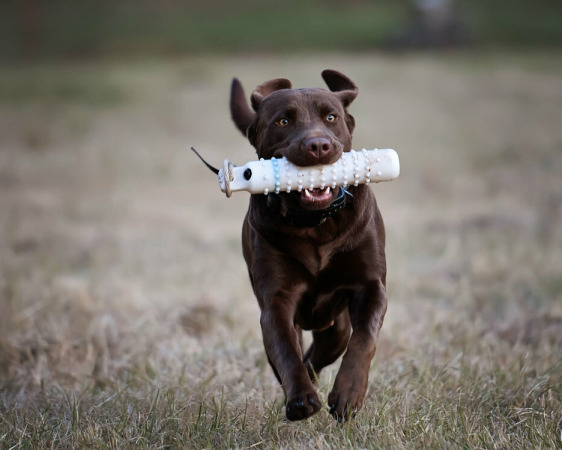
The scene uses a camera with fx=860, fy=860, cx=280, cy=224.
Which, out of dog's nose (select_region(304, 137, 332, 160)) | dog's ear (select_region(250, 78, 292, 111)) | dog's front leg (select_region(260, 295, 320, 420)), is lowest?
dog's front leg (select_region(260, 295, 320, 420))

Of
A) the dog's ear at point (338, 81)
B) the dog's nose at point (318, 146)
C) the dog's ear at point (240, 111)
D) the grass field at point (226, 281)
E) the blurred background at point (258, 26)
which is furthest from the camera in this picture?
the blurred background at point (258, 26)

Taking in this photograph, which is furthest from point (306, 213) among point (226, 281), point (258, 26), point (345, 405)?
point (258, 26)

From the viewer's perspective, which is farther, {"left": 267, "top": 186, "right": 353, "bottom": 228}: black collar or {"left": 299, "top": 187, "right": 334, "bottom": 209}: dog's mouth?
{"left": 267, "top": 186, "right": 353, "bottom": 228}: black collar

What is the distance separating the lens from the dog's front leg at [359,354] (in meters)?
3.38

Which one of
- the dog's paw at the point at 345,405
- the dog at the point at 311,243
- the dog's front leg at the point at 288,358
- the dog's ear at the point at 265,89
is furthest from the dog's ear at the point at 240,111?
the dog's paw at the point at 345,405

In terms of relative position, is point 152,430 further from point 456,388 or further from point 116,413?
point 456,388

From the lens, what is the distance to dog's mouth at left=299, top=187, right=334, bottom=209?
11.9ft

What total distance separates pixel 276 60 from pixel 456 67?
5.07 metres

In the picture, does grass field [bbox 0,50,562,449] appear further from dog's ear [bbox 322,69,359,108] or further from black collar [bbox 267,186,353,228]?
dog's ear [bbox 322,69,359,108]

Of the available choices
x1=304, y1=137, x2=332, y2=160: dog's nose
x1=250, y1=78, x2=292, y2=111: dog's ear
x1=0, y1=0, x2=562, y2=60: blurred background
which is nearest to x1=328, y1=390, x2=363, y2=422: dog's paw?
x1=304, y1=137, x2=332, y2=160: dog's nose

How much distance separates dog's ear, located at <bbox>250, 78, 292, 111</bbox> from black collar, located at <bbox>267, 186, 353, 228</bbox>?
0.61m

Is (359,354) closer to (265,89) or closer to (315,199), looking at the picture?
(315,199)

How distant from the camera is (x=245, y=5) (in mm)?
32594

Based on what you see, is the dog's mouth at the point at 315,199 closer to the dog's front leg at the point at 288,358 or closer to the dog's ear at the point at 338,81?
the dog's front leg at the point at 288,358
